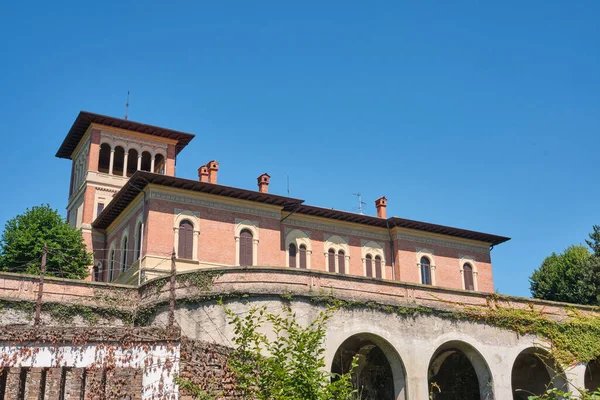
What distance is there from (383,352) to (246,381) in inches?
546

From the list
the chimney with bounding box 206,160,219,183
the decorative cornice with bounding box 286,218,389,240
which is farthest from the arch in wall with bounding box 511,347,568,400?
the chimney with bounding box 206,160,219,183

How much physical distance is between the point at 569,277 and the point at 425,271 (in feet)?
36.9

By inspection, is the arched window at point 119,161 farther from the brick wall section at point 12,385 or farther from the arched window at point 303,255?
the brick wall section at point 12,385

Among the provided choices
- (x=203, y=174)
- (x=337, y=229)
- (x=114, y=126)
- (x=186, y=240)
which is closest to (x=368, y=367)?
(x=186, y=240)

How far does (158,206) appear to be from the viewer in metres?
35.3

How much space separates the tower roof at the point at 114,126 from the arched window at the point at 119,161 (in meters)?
1.75

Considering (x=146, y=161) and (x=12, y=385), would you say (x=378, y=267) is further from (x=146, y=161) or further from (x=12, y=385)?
(x=12, y=385)

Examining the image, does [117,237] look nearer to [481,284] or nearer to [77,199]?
[77,199]

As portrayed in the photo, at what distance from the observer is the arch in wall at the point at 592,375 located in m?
30.3

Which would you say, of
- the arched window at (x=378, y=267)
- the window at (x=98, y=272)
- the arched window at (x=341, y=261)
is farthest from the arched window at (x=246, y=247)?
the window at (x=98, y=272)

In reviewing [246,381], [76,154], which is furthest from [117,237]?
[246,381]

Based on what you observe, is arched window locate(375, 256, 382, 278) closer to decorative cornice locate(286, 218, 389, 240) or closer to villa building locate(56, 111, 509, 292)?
villa building locate(56, 111, 509, 292)

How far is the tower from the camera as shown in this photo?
45344 mm

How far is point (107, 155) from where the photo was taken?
4809 centimetres
